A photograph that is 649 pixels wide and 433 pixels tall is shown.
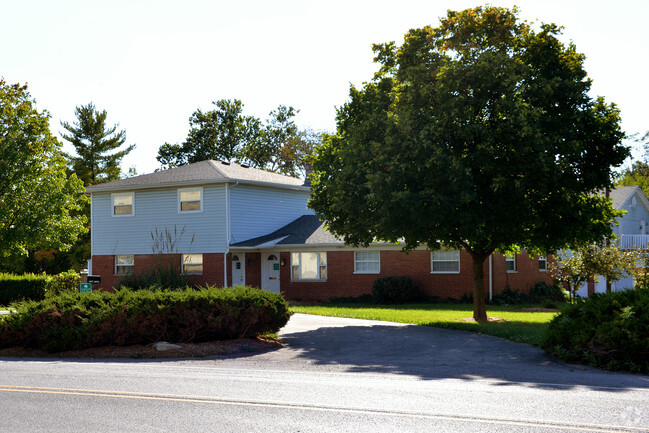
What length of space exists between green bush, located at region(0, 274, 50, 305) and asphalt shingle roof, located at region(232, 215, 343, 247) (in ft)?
29.3

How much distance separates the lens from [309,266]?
3306 centimetres

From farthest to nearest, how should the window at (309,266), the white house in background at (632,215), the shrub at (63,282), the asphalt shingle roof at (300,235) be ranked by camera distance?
1. the white house in background at (632,215)
2. the window at (309,266)
3. the asphalt shingle roof at (300,235)
4. the shrub at (63,282)

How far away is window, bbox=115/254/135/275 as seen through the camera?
34.5 m

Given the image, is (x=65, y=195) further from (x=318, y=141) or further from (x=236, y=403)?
(x=318, y=141)

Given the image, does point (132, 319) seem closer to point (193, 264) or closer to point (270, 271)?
point (193, 264)

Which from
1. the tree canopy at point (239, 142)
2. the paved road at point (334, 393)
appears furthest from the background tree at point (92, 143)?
the paved road at point (334, 393)

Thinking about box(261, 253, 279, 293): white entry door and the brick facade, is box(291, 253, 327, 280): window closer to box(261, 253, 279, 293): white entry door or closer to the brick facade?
the brick facade

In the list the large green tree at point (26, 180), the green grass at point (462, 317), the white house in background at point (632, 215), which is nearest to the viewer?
the green grass at point (462, 317)

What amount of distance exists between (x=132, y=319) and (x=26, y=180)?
56.5 ft

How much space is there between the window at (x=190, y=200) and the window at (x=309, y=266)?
520cm

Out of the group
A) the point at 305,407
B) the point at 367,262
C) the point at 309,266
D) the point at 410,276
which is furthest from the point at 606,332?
the point at 309,266

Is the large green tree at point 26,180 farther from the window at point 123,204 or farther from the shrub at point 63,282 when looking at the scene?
the window at point 123,204

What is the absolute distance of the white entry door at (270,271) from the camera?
3378 cm

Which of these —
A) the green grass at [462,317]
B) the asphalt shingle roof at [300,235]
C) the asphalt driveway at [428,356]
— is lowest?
the asphalt driveway at [428,356]
